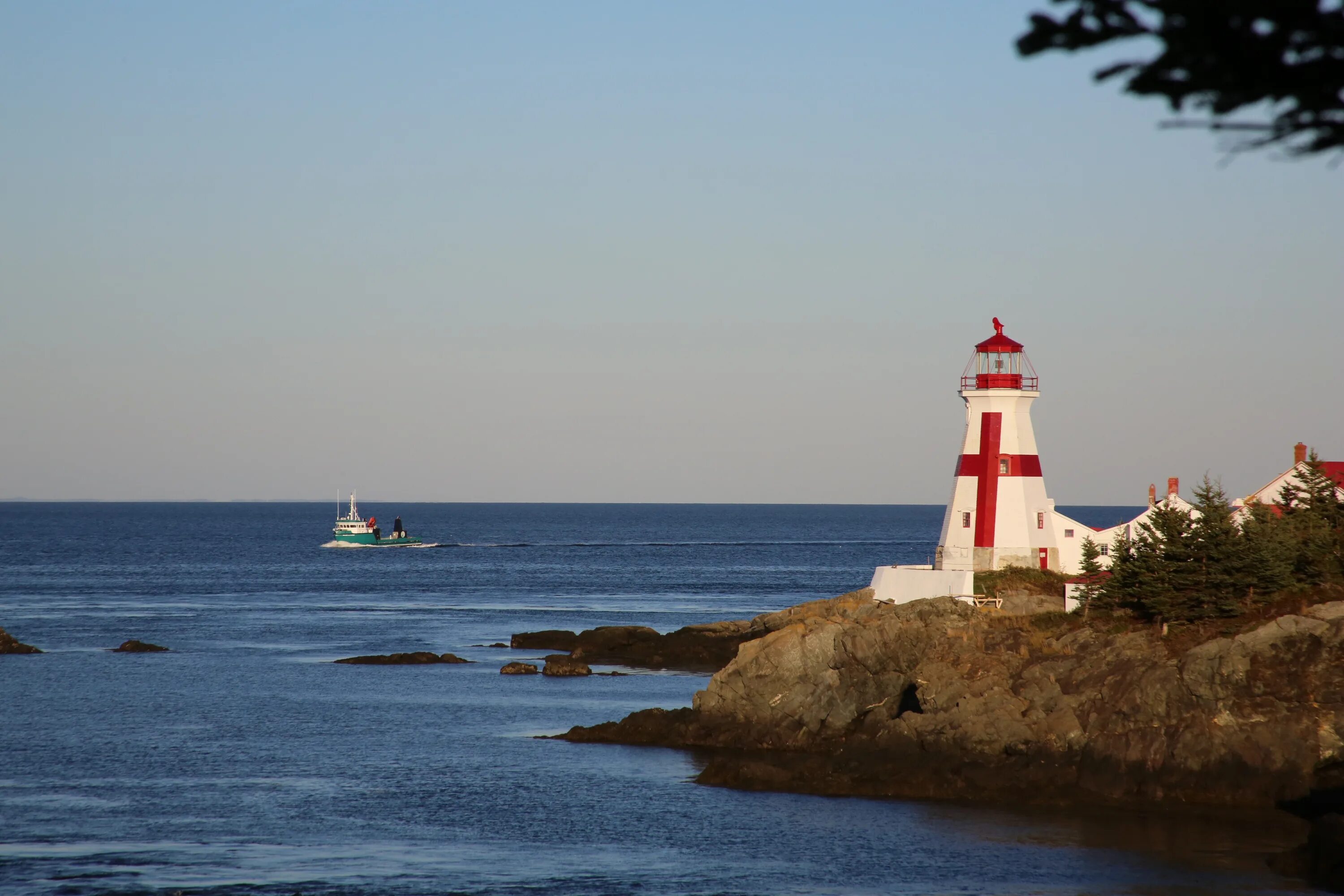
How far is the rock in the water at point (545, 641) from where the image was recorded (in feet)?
186

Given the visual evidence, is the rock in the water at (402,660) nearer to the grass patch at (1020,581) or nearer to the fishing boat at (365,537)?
the grass patch at (1020,581)

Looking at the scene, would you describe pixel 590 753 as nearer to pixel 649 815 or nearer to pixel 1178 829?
pixel 649 815

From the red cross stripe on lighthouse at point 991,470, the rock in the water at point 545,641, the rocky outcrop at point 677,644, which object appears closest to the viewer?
the red cross stripe on lighthouse at point 991,470

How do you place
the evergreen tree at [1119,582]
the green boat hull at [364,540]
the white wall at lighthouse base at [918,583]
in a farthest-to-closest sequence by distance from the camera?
the green boat hull at [364,540]
the white wall at lighthouse base at [918,583]
the evergreen tree at [1119,582]

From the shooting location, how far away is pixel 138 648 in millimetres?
53844

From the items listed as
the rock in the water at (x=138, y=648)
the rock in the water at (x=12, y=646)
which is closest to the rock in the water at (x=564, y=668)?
the rock in the water at (x=138, y=648)

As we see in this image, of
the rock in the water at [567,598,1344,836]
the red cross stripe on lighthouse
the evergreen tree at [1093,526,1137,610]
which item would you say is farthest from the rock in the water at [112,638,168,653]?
the evergreen tree at [1093,526,1137,610]

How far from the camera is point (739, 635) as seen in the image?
53.9 m

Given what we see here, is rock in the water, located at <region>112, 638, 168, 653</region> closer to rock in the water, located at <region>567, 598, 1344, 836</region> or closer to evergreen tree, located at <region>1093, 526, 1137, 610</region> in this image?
rock in the water, located at <region>567, 598, 1344, 836</region>

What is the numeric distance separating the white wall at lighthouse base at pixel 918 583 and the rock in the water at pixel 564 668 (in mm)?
10626

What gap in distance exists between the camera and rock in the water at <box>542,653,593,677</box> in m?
47.8

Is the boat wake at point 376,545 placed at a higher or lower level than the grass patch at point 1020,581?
lower

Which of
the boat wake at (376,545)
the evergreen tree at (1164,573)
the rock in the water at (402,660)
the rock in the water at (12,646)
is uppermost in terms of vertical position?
the evergreen tree at (1164,573)

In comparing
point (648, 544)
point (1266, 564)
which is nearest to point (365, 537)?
point (648, 544)
